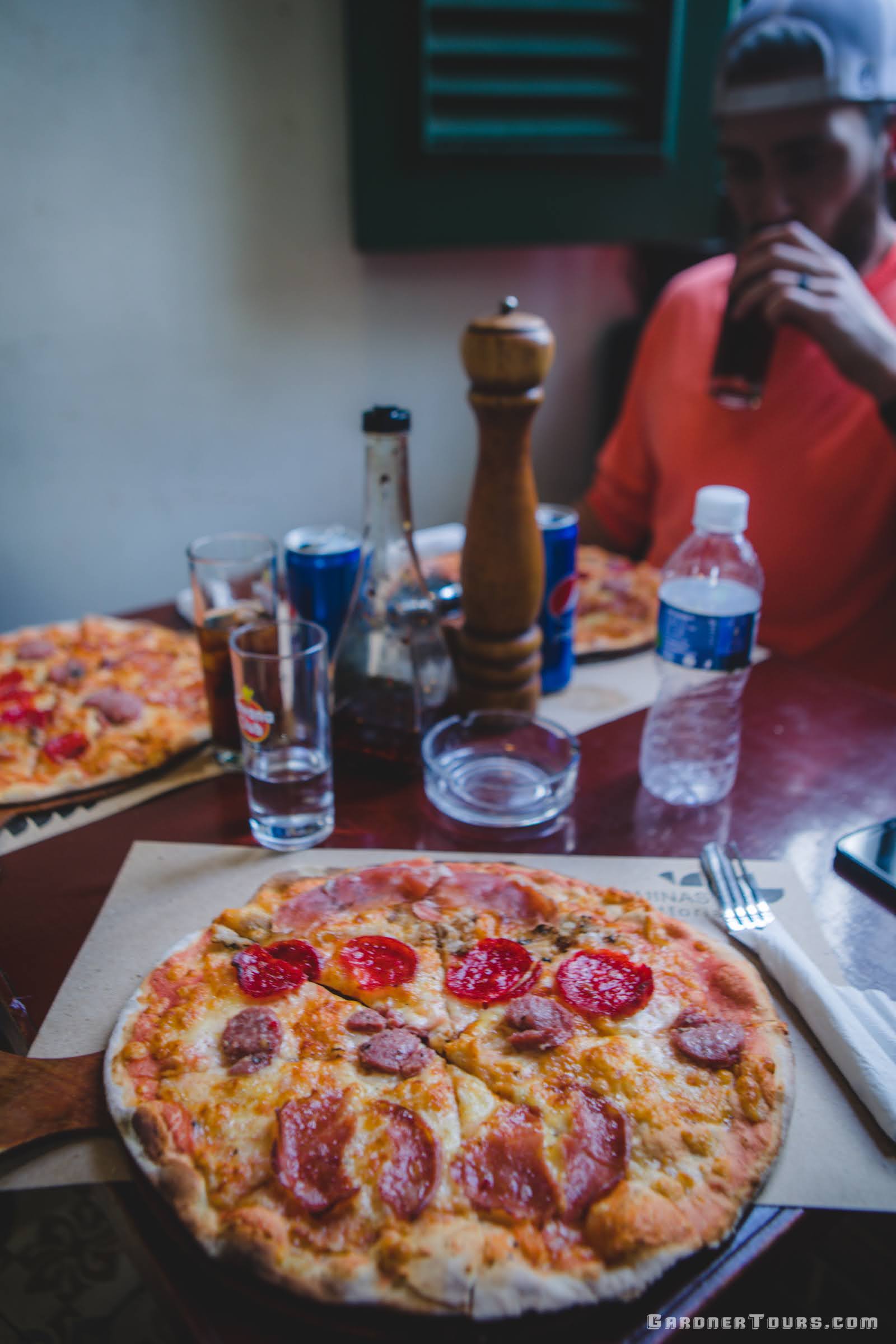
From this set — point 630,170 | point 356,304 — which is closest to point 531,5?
point 630,170

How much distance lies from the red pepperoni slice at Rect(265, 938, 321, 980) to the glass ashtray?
0.28 m

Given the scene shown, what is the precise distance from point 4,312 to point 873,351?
5.72ft

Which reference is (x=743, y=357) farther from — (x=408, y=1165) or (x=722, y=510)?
(x=408, y=1165)

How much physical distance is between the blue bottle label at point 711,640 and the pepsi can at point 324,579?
0.46 meters

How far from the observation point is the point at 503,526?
1151 mm

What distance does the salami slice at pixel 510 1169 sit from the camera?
631mm

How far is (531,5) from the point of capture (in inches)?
85.1

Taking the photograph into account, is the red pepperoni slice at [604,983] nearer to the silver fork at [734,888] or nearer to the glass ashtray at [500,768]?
the silver fork at [734,888]

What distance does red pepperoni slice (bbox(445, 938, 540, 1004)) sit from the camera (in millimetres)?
805

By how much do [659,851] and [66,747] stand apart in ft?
2.49

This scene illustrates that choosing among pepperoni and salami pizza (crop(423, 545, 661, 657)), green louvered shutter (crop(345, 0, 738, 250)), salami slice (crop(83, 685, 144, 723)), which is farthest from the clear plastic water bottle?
green louvered shutter (crop(345, 0, 738, 250))

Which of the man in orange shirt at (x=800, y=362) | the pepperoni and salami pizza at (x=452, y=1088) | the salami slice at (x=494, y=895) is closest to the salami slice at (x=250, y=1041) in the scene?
the pepperoni and salami pizza at (x=452, y=1088)

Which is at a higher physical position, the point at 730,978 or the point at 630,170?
the point at 630,170

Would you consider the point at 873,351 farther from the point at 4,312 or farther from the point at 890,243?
the point at 4,312
